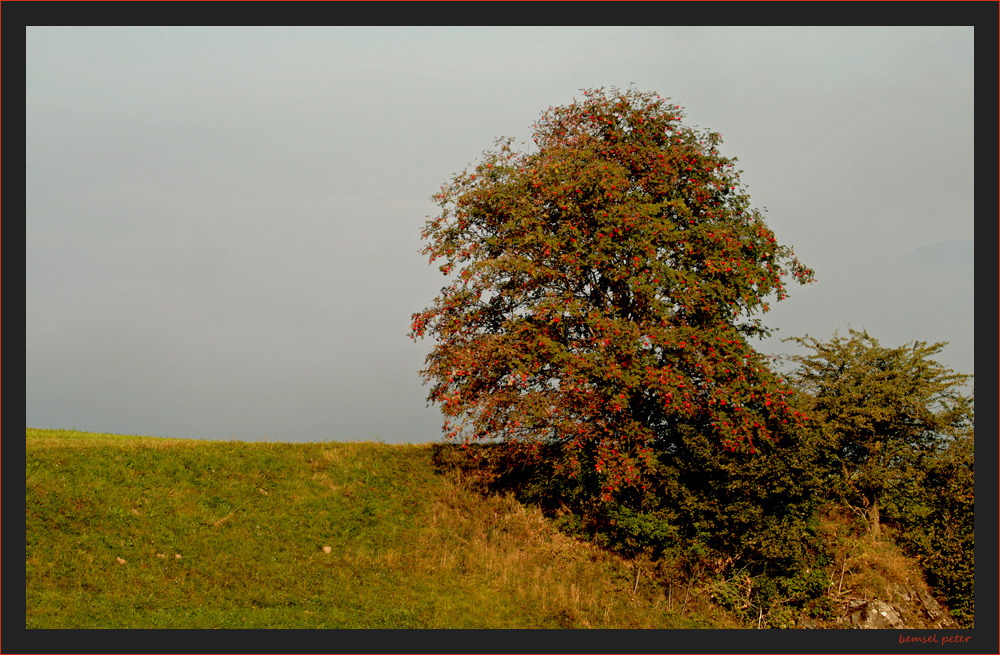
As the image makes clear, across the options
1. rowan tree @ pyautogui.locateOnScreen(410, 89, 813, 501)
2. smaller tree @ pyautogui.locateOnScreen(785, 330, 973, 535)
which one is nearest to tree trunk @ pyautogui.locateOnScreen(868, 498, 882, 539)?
smaller tree @ pyautogui.locateOnScreen(785, 330, 973, 535)

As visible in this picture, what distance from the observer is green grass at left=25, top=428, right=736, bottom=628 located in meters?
17.7

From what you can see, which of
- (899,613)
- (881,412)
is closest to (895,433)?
(881,412)

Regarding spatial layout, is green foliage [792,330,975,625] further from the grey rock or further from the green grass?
the green grass

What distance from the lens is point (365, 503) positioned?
79.4ft

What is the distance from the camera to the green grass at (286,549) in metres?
17.7

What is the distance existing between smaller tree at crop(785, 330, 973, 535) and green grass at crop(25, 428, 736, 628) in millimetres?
9659

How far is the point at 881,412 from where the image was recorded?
27125 millimetres

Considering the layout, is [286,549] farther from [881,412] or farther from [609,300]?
[881,412]

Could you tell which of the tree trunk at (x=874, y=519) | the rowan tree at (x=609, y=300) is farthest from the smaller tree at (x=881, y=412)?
the rowan tree at (x=609, y=300)

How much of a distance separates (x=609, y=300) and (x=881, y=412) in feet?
37.3

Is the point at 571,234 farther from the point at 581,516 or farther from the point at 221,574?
the point at 221,574

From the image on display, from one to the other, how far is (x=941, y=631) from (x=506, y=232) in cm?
1653

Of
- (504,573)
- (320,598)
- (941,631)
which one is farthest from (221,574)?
(941,631)

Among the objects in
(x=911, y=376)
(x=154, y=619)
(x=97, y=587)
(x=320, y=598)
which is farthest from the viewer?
(x=911, y=376)
